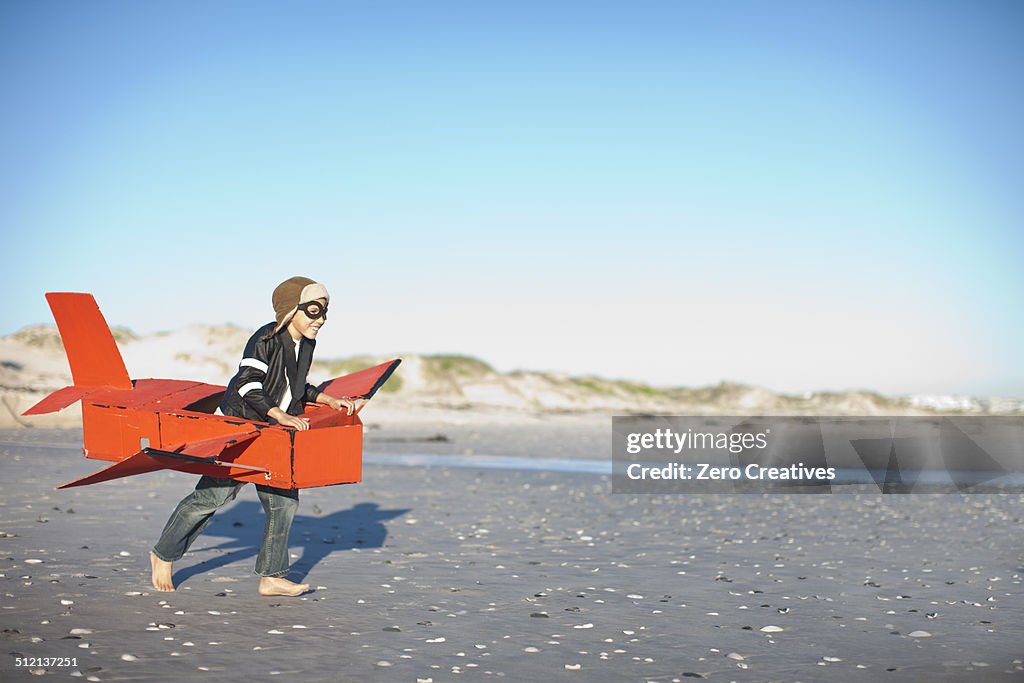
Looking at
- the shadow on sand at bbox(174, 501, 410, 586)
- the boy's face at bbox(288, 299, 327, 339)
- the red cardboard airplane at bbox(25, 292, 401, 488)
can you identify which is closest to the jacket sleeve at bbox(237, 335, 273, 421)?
the red cardboard airplane at bbox(25, 292, 401, 488)

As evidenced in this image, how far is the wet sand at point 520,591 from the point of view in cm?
645

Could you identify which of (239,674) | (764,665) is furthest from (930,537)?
(239,674)

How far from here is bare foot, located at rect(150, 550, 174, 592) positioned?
841cm

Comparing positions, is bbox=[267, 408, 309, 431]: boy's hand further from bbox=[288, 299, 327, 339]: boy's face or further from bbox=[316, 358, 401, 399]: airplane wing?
bbox=[316, 358, 401, 399]: airplane wing

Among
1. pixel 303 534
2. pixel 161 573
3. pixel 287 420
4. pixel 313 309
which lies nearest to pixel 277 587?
pixel 161 573

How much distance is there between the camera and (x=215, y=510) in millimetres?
8234

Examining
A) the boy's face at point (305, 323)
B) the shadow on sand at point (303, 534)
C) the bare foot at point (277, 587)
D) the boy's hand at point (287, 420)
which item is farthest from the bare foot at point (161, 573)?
the boy's face at point (305, 323)

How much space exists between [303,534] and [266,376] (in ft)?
15.6

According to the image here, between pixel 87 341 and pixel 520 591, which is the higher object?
pixel 87 341

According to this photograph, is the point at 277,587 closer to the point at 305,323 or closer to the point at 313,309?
the point at 305,323

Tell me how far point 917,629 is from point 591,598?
9.57 ft

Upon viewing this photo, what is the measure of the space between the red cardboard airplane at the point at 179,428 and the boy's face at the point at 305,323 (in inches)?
30.3

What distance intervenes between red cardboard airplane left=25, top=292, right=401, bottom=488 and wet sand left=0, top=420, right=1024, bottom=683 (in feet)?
4.11

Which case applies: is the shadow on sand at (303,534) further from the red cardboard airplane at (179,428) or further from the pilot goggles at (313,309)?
the pilot goggles at (313,309)
